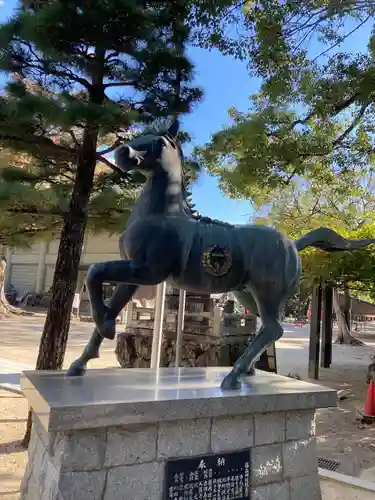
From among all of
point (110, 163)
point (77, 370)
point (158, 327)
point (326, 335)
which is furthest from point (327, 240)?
point (326, 335)

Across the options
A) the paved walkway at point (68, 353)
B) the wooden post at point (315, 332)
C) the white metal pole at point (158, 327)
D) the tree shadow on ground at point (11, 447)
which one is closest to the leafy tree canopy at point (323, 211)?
the wooden post at point (315, 332)

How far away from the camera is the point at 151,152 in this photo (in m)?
2.67

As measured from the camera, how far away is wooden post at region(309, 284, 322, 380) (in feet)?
35.0

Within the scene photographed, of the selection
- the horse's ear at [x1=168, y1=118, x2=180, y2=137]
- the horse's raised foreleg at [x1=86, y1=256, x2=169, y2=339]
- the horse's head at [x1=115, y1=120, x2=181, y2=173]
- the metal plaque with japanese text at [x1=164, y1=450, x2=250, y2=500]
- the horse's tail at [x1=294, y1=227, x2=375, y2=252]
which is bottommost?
the metal plaque with japanese text at [x1=164, y1=450, x2=250, y2=500]

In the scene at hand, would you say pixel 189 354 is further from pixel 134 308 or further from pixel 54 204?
pixel 54 204

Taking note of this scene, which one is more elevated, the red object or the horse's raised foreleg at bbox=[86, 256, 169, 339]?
the horse's raised foreleg at bbox=[86, 256, 169, 339]

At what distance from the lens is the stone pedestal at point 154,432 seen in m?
2.10

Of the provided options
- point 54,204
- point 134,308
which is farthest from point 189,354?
point 54,204

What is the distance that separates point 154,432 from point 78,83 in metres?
3.95

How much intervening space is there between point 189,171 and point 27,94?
1837mm

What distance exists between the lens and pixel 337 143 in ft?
22.9

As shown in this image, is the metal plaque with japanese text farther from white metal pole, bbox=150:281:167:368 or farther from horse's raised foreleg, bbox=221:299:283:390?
white metal pole, bbox=150:281:167:368

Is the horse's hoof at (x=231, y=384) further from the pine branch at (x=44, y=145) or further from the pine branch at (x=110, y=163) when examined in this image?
the pine branch at (x=44, y=145)

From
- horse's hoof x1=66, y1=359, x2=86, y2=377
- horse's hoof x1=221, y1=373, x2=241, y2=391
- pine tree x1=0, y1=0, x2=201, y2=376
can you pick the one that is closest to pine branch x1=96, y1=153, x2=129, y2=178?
pine tree x1=0, y1=0, x2=201, y2=376
